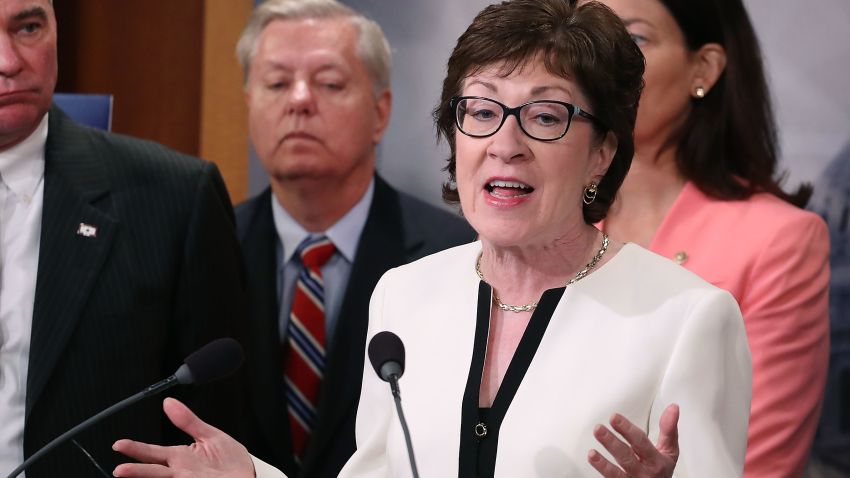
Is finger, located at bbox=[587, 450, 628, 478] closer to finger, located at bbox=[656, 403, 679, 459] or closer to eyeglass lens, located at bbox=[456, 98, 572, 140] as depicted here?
finger, located at bbox=[656, 403, 679, 459]

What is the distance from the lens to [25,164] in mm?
2645

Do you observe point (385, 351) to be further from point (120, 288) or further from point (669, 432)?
point (120, 288)

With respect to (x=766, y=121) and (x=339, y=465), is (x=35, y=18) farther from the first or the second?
(x=766, y=121)

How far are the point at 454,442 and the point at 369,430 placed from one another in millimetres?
215

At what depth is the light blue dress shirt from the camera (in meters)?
3.12

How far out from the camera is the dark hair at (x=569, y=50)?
6.26 feet

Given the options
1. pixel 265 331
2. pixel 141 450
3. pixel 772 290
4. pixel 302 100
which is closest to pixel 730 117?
pixel 772 290

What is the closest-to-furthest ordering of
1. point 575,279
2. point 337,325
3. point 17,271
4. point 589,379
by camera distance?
point 589,379, point 575,279, point 17,271, point 337,325

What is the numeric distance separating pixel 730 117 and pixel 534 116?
3.37 ft

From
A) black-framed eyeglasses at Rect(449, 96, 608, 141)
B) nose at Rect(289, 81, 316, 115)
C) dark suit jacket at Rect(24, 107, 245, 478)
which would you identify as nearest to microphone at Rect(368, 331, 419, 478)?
black-framed eyeglasses at Rect(449, 96, 608, 141)

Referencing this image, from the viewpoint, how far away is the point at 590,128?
6.44 ft

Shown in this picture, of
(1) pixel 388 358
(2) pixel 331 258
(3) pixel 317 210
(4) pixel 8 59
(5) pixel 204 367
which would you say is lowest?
(2) pixel 331 258

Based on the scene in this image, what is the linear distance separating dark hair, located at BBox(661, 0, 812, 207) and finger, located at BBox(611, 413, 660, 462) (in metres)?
1.24

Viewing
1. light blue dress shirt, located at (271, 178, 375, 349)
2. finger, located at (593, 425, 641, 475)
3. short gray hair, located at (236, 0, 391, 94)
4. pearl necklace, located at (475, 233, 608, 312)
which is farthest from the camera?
short gray hair, located at (236, 0, 391, 94)
